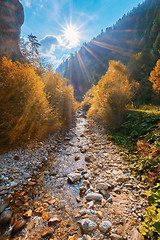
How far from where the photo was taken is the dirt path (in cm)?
305

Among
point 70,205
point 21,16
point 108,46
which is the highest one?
point 108,46

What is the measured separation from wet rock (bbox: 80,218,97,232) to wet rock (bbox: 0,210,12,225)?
91.2 inches

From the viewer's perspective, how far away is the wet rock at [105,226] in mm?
2962

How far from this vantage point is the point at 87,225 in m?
3.09

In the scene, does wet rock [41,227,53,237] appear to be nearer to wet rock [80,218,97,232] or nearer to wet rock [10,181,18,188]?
wet rock [80,218,97,232]

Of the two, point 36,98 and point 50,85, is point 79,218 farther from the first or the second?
point 50,85

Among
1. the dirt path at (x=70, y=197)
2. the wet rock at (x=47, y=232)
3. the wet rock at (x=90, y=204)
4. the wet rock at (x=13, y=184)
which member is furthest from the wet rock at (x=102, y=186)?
the wet rock at (x=13, y=184)

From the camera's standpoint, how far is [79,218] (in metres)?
3.46

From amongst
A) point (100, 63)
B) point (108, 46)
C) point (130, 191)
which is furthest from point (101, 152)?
point (108, 46)

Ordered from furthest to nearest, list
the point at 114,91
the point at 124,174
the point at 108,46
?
the point at 108,46 < the point at 114,91 < the point at 124,174

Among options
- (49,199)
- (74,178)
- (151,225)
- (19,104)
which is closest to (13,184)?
(49,199)

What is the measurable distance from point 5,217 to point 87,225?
2.59 m

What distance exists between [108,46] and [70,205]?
14762cm

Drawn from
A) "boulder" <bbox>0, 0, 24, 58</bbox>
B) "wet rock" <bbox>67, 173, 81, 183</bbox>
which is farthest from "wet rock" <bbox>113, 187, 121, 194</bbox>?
"boulder" <bbox>0, 0, 24, 58</bbox>
